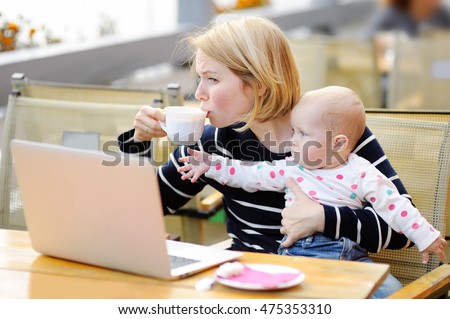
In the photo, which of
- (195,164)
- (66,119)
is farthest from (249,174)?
(66,119)

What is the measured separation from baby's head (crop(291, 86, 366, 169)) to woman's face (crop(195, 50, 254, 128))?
0.15 m

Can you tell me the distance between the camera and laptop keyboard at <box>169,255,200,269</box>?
1.55 m

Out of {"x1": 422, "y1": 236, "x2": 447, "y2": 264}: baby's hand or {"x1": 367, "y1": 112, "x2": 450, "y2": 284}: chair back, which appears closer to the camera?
{"x1": 422, "y1": 236, "x2": 447, "y2": 264}: baby's hand

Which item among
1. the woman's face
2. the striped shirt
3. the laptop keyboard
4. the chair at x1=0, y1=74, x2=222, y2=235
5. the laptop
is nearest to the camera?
the laptop

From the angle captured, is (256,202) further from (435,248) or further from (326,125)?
(435,248)

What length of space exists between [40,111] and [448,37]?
4.00m

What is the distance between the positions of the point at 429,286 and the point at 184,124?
651mm

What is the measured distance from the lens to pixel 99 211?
1.49 m

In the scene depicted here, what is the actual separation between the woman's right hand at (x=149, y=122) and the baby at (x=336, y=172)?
4.7 inches

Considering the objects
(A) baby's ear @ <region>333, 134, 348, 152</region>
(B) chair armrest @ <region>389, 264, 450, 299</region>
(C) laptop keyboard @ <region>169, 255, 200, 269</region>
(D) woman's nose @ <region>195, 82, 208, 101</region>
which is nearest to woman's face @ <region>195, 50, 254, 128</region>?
(D) woman's nose @ <region>195, 82, 208, 101</region>

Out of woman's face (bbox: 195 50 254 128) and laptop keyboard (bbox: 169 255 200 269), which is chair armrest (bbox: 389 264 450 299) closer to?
laptop keyboard (bbox: 169 255 200 269)

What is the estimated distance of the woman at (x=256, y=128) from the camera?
5.98ft

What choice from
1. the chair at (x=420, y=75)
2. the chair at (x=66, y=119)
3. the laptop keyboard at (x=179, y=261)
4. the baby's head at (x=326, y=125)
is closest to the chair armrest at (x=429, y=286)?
the baby's head at (x=326, y=125)

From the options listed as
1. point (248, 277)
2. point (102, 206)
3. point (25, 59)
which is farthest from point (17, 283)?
point (25, 59)
